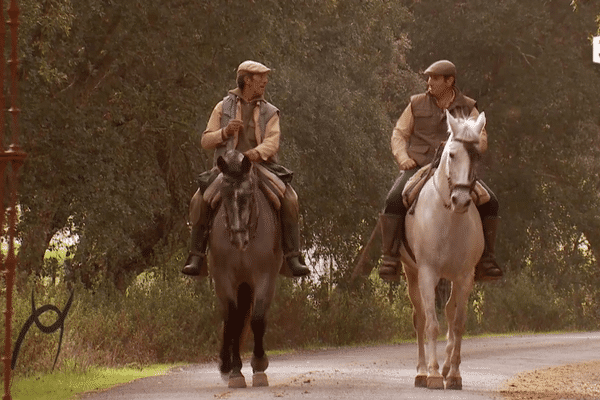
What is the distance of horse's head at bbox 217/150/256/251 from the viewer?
45.9 feet

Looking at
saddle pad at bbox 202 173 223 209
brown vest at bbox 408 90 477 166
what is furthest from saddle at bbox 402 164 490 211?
saddle pad at bbox 202 173 223 209

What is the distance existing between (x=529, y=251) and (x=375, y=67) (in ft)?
36.3

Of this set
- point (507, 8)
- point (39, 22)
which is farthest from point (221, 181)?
point (507, 8)

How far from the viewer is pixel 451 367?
14.4 meters

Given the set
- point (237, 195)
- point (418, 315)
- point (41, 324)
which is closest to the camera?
point (237, 195)

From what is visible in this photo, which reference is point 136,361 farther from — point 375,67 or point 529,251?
point 529,251

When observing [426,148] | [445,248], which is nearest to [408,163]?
[426,148]

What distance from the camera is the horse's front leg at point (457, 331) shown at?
1429 centimetres

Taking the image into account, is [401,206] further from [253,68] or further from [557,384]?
[557,384]

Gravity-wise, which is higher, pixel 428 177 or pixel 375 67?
pixel 375 67

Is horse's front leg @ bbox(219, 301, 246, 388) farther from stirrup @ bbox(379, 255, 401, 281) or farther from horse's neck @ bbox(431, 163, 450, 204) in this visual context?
horse's neck @ bbox(431, 163, 450, 204)

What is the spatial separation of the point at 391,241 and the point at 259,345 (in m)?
2.02

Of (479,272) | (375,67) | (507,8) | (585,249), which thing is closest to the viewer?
(479,272)

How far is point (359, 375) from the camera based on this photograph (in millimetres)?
16391
